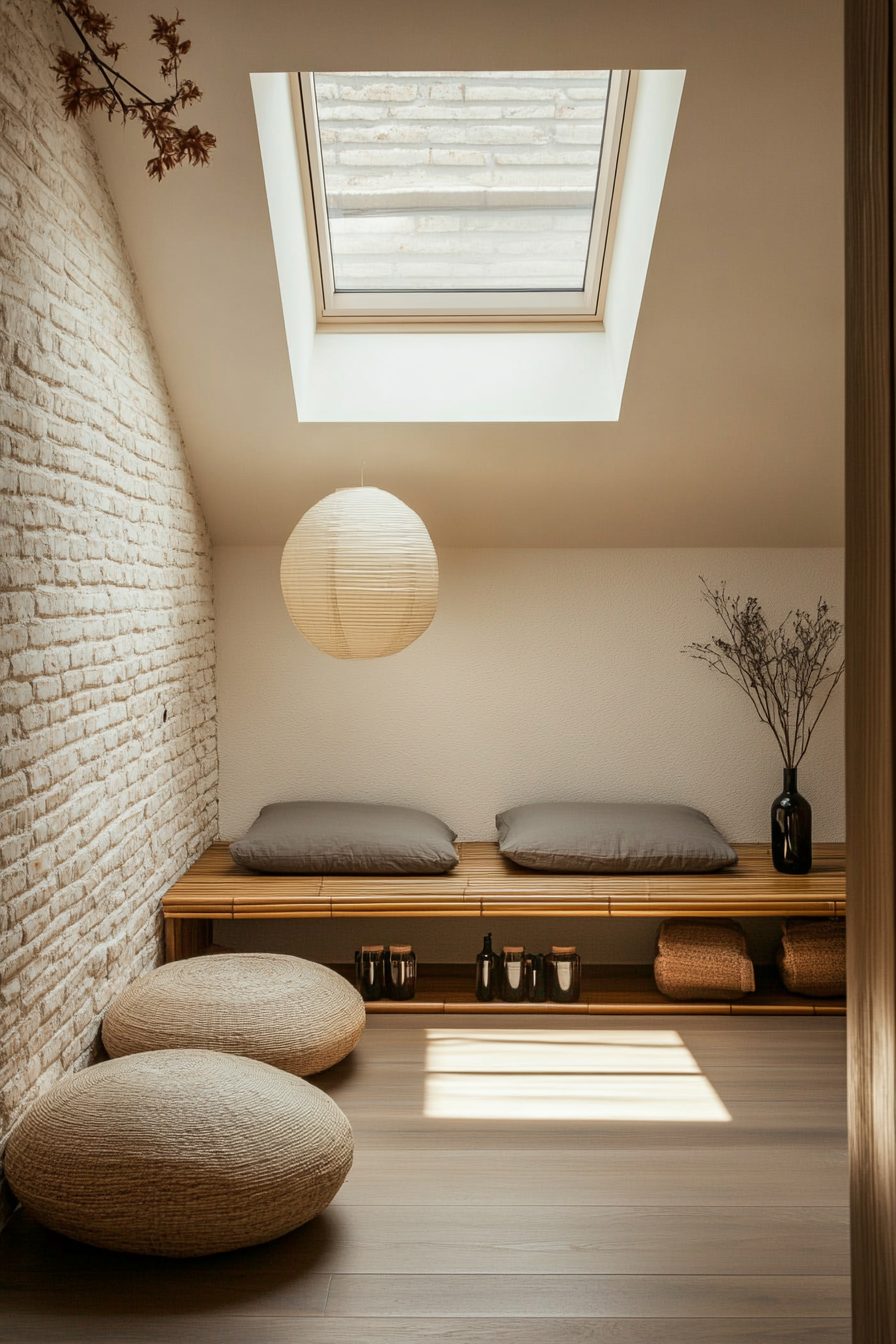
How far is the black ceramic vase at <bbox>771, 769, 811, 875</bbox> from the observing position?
3684 mm

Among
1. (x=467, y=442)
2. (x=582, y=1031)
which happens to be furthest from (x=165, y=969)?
(x=467, y=442)

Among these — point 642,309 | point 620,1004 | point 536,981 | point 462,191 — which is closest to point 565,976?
point 536,981

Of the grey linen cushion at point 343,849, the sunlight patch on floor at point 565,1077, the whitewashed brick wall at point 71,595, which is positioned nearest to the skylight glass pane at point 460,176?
the whitewashed brick wall at point 71,595

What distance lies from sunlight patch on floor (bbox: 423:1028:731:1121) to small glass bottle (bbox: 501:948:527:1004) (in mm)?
185

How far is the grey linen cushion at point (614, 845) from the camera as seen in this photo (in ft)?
11.8

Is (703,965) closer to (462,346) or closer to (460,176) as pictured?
(462,346)

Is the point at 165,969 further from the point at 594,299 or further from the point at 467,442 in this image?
the point at 594,299

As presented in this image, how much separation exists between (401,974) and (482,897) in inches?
16.2

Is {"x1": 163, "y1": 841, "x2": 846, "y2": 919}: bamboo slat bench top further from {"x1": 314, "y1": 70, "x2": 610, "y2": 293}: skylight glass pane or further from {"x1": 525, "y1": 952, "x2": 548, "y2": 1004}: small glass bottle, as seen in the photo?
{"x1": 314, "y1": 70, "x2": 610, "y2": 293}: skylight glass pane

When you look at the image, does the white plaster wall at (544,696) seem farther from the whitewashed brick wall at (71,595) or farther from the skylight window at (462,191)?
the skylight window at (462,191)

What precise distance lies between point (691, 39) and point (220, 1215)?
2.77 meters

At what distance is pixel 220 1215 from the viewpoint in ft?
6.64

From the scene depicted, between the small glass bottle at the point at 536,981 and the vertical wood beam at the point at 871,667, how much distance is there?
243 cm

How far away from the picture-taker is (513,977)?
3.52 metres
